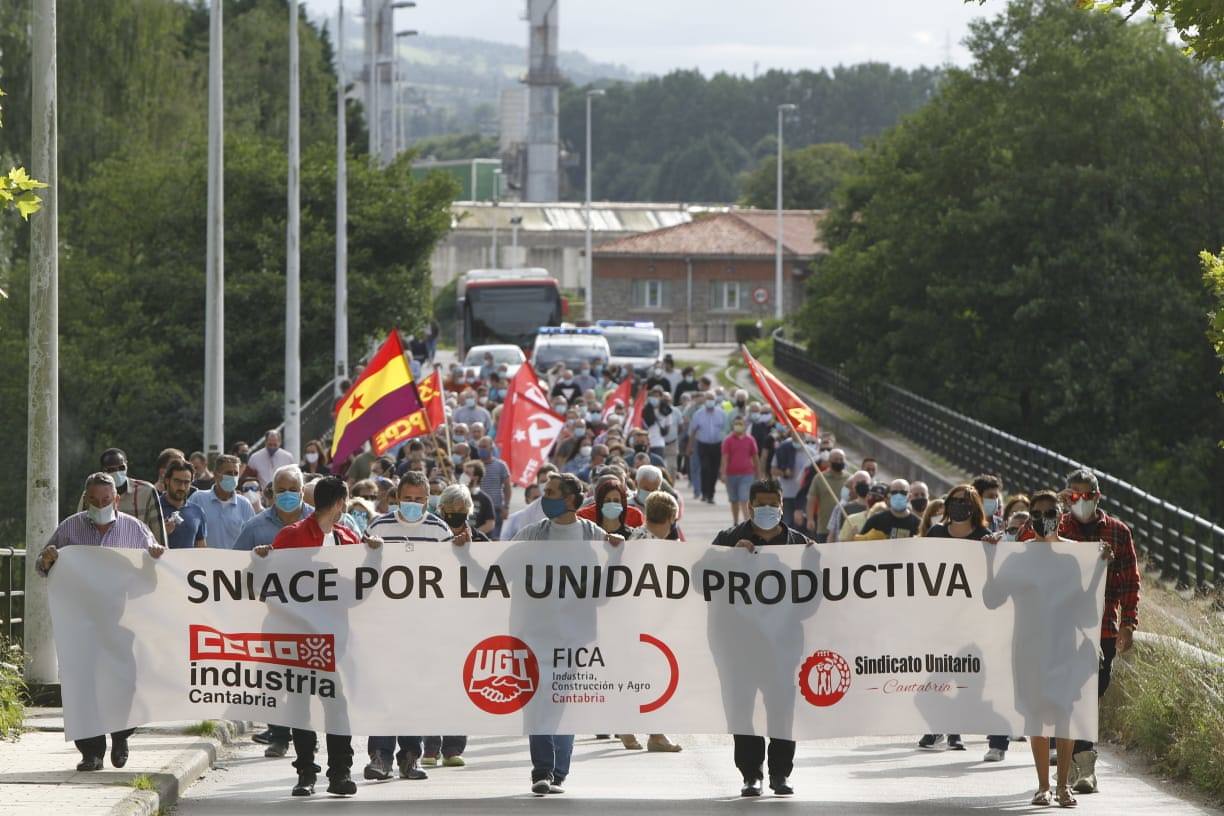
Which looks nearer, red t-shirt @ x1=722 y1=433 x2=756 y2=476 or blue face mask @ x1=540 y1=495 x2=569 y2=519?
blue face mask @ x1=540 y1=495 x2=569 y2=519

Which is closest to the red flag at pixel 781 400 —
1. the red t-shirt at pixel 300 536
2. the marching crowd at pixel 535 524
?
the marching crowd at pixel 535 524

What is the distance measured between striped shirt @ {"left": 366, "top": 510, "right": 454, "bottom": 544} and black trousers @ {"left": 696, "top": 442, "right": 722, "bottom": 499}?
18.8 m

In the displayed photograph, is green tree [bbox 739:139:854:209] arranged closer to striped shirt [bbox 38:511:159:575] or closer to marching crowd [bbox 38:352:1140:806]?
marching crowd [bbox 38:352:1140:806]

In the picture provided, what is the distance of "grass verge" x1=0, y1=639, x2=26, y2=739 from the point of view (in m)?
12.5

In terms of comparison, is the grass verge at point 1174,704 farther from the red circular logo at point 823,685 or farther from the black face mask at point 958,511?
the red circular logo at point 823,685

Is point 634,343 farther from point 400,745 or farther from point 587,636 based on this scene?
point 587,636

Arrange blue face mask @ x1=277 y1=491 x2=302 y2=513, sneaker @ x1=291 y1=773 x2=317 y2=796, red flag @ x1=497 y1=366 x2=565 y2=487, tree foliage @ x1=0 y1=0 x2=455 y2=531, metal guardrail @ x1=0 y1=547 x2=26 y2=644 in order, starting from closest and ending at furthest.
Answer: sneaker @ x1=291 y1=773 x2=317 y2=796 < blue face mask @ x1=277 y1=491 x2=302 y2=513 < metal guardrail @ x1=0 y1=547 x2=26 y2=644 < red flag @ x1=497 y1=366 x2=565 y2=487 < tree foliage @ x1=0 y1=0 x2=455 y2=531

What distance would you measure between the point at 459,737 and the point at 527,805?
1.75 meters

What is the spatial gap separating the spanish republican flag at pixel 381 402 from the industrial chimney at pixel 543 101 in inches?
5004

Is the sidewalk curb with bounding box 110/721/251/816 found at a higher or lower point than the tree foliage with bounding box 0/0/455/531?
lower

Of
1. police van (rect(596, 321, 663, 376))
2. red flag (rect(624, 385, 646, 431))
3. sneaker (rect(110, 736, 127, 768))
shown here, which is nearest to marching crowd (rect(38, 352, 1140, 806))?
sneaker (rect(110, 736, 127, 768))

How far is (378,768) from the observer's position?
1159 cm

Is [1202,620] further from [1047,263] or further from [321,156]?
[321,156]

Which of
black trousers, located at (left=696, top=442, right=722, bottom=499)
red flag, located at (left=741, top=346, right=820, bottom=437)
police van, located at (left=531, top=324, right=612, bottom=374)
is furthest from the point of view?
police van, located at (left=531, top=324, right=612, bottom=374)
